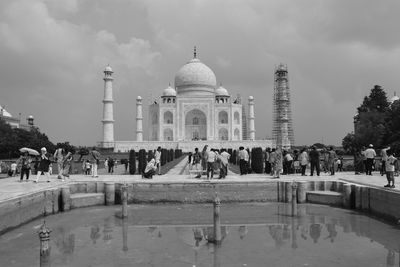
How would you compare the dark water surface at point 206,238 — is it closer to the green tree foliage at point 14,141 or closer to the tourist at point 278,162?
the tourist at point 278,162

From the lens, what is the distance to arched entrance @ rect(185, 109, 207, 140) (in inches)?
2056

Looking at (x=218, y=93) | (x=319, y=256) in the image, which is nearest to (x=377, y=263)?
(x=319, y=256)

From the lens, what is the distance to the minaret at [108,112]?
43.7 meters

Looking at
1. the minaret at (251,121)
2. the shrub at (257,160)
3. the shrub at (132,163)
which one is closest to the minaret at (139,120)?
the minaret at (251,121)

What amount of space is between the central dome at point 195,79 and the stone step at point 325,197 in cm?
4217

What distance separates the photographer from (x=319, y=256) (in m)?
5.55

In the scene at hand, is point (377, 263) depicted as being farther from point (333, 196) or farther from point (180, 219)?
point (333, 196)

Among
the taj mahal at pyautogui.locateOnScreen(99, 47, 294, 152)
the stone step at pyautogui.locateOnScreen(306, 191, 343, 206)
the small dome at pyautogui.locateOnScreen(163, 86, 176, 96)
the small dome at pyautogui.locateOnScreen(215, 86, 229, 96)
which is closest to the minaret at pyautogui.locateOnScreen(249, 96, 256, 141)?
the taj mahal at pyautogui.locateOnScreen(99, 47, 294, 152)

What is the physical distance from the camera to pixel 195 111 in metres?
52.3

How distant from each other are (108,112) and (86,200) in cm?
3485

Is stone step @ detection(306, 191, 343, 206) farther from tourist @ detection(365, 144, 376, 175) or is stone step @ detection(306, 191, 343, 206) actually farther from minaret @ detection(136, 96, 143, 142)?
minaret @ detection(136, 96, 143, 142)

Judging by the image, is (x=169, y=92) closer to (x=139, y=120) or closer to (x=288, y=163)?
(x=139, y=120)

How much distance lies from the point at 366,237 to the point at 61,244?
481 cm

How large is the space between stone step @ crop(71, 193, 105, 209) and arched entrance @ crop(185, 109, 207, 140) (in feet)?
137
